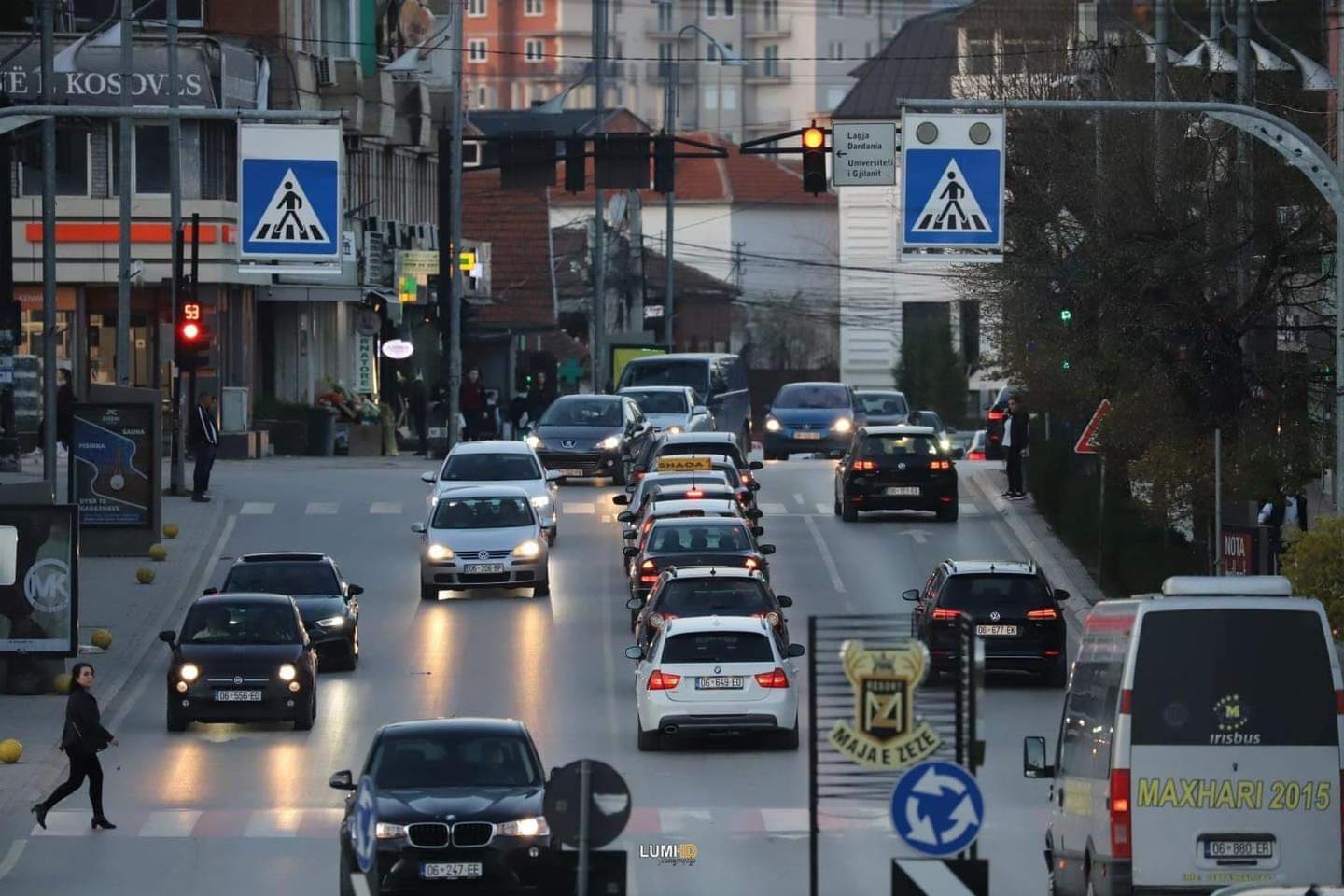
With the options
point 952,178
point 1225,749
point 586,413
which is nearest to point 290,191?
point 952,178

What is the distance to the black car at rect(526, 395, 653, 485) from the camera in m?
45.6

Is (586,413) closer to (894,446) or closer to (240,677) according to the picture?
(894,446)

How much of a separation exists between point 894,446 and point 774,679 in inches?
678

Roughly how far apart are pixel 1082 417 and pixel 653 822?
78.8ft

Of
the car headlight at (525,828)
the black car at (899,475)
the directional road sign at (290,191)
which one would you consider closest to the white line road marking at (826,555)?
the black car at (899,475)

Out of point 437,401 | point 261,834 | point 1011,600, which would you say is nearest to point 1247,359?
point 1011,600

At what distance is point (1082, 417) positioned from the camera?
43719 mm

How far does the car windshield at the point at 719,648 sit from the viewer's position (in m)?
24.7

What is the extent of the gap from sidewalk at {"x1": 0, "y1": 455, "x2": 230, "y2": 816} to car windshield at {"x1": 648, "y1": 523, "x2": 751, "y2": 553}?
6.66 metres

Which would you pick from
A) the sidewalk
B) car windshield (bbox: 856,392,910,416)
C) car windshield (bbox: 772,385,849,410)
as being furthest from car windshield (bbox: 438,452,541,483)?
car windshield (bbox: 856,392,910,416)

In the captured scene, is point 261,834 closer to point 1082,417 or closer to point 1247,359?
point 1247,359

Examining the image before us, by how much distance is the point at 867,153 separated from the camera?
81.6 feet

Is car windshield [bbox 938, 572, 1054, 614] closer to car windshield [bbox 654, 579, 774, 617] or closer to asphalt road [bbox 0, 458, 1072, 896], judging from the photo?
asphalt road [bbox 0, 458, 1072, 896]

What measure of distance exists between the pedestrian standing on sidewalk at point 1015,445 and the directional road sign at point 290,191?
22.3m
